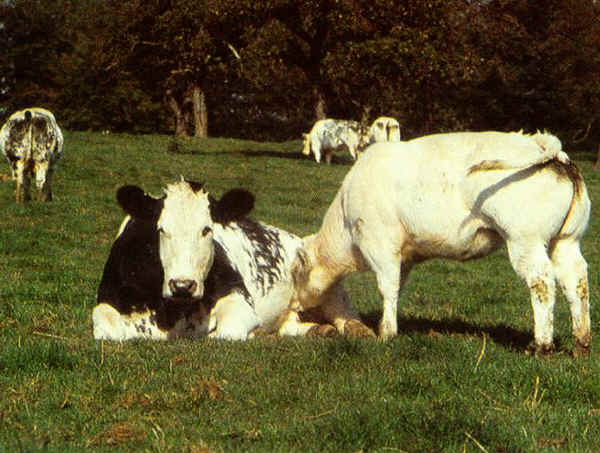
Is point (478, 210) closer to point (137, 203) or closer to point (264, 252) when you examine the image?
point (137, 203)

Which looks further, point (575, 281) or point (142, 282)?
point (142, 282)

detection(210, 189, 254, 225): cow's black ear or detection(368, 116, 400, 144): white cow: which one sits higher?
detection(368, 116, 400, 144): white cow

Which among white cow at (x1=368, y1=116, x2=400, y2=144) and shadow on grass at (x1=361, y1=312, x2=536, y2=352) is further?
white cow at (x1=368, y1=116, x2=400, y2=144)

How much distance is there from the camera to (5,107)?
5950 cm

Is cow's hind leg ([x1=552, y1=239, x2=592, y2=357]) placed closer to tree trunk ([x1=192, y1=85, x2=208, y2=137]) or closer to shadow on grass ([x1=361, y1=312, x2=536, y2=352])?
shadow on grass ([x1=361, y1=312, x2=536, y2=352])

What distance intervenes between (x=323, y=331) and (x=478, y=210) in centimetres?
265

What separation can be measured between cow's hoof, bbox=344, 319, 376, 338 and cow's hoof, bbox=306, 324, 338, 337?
0.15 metres

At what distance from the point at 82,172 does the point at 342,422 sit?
18.2 m

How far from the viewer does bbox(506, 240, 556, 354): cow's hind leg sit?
7.07 m

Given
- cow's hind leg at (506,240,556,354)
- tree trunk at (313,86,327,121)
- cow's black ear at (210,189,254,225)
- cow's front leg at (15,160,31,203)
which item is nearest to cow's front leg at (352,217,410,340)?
cow's black ear at (210,189,254,225)

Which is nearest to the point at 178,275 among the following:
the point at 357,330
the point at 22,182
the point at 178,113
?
the point at 357,330

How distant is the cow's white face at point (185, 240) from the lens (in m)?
7.08

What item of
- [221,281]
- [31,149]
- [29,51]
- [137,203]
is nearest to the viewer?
[137,203]

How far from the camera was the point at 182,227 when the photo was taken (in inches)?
293
